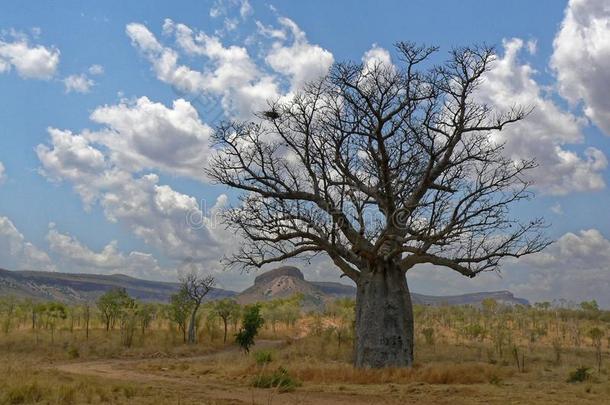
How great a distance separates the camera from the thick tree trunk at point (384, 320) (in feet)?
47.1

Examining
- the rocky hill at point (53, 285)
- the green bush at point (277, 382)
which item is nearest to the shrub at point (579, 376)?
the green bush at point (277, 382)

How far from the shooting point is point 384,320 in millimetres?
14531

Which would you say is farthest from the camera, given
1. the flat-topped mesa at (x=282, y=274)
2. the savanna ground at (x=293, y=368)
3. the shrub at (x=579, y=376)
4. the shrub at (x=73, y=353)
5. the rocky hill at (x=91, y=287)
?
the flat-topped mesa at (x=282, y=274)

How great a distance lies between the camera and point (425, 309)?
43.2 metres

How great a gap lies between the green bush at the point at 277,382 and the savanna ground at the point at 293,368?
0.02m

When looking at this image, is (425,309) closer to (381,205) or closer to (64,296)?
(381,205)

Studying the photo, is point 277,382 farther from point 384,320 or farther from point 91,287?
point 91,287

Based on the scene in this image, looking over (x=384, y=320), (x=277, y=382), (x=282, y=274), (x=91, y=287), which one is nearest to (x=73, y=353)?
(x=277, y=382)

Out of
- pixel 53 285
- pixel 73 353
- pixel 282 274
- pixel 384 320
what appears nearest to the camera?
pixel 384 320

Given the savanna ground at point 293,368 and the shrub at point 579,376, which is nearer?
the savanna ground at point 293,368

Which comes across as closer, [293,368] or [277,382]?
[277,382]

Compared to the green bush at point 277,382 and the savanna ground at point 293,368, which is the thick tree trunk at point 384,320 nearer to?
the savanna ground at point 293,368

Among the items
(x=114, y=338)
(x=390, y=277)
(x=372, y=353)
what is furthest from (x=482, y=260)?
(x=114, y=338)

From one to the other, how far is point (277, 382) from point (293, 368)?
2846 mm
